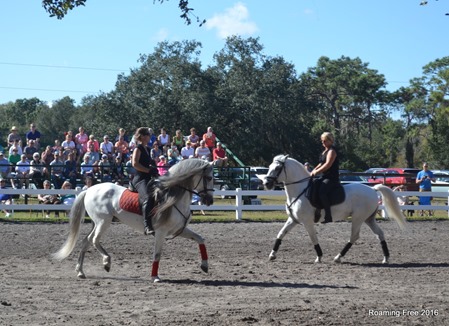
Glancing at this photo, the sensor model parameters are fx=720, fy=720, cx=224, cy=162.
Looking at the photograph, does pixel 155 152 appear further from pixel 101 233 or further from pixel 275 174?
pixel 101 233

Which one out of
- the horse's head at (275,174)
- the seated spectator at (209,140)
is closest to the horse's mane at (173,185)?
the horse's head at (275,174)

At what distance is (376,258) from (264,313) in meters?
5.87

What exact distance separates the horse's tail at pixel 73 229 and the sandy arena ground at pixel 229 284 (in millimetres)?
351

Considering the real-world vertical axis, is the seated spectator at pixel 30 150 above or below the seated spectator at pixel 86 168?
above

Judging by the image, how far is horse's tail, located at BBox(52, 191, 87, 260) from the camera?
11633 millimetres

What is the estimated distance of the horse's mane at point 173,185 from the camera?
10969 millimetres

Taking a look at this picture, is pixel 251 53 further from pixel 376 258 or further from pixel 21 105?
pixel 21 105

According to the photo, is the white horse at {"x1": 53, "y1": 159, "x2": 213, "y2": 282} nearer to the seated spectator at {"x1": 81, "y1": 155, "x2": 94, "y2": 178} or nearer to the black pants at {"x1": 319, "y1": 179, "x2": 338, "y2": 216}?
the black pants at {"x1": 319, "y1": 179, "x2": 338, "y2": 216}

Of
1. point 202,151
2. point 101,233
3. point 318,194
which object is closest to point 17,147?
point 202,151

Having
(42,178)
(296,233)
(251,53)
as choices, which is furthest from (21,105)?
(296,233)

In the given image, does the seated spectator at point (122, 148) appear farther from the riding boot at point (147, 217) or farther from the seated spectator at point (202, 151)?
the riding boot at point (147, 217)

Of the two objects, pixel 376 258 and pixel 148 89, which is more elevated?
pixel 148 89

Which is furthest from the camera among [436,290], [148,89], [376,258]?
[148,89]

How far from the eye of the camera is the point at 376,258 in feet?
45.1
